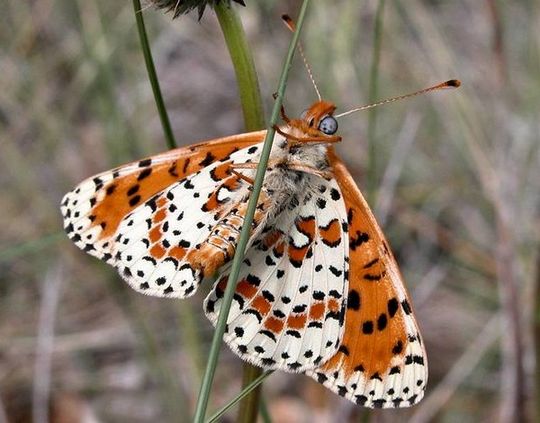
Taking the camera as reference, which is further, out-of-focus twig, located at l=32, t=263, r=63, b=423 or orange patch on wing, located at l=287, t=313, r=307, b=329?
out-of-focus twig, located at l=32, t=263, r=63, b=423

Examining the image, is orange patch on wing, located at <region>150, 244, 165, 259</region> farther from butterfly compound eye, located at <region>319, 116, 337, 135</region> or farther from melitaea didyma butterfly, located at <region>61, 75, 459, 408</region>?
butterfly compound eye, located at <region>319, 116, 337, 135</region>

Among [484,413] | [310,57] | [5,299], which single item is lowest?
[484,413]

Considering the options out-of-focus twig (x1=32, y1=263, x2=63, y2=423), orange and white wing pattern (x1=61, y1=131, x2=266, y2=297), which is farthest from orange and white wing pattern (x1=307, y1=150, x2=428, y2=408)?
out-of-focus twig (x1=32, y1=263, x2=63, y2=423)

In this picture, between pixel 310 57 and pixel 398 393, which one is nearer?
pixel 398 393

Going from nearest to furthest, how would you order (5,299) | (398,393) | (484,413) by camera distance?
(398,393) → (484,413) → (5,299)

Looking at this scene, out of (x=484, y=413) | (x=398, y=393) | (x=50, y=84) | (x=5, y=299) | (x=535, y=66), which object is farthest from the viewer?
(x=50, y=84)

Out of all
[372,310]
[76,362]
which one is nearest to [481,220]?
[76,362]

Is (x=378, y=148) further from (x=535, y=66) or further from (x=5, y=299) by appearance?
(x=5, y=299)
